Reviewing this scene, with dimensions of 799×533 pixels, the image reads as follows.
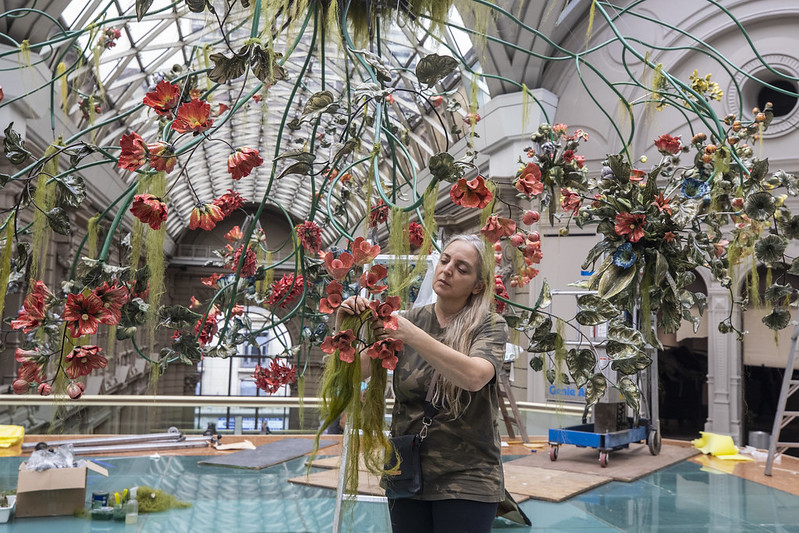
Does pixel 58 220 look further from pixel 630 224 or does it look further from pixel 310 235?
pixel 630 224

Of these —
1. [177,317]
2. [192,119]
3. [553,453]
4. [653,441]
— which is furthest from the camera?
[653,441]

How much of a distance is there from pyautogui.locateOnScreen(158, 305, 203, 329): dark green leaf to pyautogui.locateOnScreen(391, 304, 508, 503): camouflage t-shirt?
1.71 feet

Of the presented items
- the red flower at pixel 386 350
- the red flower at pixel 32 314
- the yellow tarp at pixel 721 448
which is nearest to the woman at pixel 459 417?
the red flower at pixel 386 350

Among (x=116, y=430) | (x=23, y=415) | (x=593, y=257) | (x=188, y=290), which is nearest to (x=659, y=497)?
(x=593, y=257)

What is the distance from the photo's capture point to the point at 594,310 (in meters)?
1.33

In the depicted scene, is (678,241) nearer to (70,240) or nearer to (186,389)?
(70,240)

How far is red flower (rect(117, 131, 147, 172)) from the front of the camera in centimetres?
112

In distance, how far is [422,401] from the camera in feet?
5.51

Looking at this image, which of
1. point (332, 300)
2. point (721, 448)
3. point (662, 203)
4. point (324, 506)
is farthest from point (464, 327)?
point (721, 448)

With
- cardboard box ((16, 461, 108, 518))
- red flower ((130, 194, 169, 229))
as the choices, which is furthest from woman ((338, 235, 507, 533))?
cardboard box ((16, 461, 108, 518))

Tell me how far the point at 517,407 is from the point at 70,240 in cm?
842

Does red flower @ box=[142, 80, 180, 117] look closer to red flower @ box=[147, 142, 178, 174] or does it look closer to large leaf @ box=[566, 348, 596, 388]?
red flower @ box=[147, 142, 178, 174]

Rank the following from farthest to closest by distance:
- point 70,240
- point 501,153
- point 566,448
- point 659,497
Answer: point 70,240 → point 501,153 → point 566,448 → point 659,497

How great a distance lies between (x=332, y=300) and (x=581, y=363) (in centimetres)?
55
